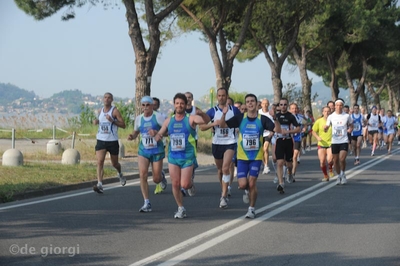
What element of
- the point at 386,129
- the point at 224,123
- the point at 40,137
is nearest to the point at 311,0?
the point at 386,129

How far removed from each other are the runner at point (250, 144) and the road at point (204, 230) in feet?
1.78

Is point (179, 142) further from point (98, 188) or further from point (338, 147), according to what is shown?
point (338, 147)

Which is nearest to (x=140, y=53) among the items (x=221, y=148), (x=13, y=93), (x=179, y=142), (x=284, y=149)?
(x=284, y=149)

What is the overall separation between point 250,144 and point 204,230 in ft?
6.23

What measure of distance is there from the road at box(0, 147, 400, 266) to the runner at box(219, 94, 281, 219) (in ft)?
1.78

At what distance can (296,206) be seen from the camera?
1285 cm

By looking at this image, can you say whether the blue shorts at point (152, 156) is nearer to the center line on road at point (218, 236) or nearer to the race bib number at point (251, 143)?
the race bib number at point (251, 143)

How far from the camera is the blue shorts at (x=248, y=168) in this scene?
11352mm

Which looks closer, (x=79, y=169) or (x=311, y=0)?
(x=79, y=169)

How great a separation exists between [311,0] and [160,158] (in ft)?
92.7

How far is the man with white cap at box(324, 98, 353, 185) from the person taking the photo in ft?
56.0

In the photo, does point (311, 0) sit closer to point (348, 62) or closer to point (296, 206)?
point (348, 62)

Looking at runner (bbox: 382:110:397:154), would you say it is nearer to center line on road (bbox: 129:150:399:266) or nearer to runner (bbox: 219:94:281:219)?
center line on road (bbox: 129:150:399:266)

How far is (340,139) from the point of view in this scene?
1708 cm
